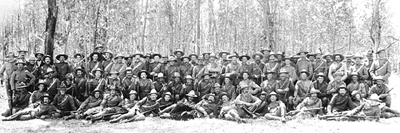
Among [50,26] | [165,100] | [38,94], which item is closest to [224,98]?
[165,100]

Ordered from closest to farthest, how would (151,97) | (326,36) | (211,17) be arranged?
(151,97) < (326,36) < (211,17)

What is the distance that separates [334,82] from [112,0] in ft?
30.6

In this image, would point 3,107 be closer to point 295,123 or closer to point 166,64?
point 166,64

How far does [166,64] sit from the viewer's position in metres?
12.5

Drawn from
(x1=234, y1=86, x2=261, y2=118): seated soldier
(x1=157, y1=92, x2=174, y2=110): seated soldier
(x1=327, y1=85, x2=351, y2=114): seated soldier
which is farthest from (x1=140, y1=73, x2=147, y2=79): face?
(x1=327, y1=85, x2=351, y2=114): seated soldier

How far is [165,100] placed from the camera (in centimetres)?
1087

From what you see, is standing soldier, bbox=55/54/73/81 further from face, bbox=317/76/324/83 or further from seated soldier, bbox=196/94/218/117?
face, bbox=317/76/324/83

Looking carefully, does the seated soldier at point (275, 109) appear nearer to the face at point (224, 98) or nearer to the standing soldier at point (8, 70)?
the face at point (224, 98)

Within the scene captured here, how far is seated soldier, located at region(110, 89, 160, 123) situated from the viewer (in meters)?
9.88

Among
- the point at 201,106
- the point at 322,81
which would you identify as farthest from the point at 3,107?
the point at 322,81

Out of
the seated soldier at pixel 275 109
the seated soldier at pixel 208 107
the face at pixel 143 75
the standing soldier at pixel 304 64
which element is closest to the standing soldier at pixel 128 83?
the face at pixel 143 75

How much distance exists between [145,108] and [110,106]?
38.3 inches

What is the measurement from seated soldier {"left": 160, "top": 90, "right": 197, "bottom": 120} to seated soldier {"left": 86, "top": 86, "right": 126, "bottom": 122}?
3.88 feet

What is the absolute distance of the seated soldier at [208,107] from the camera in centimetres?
1048
